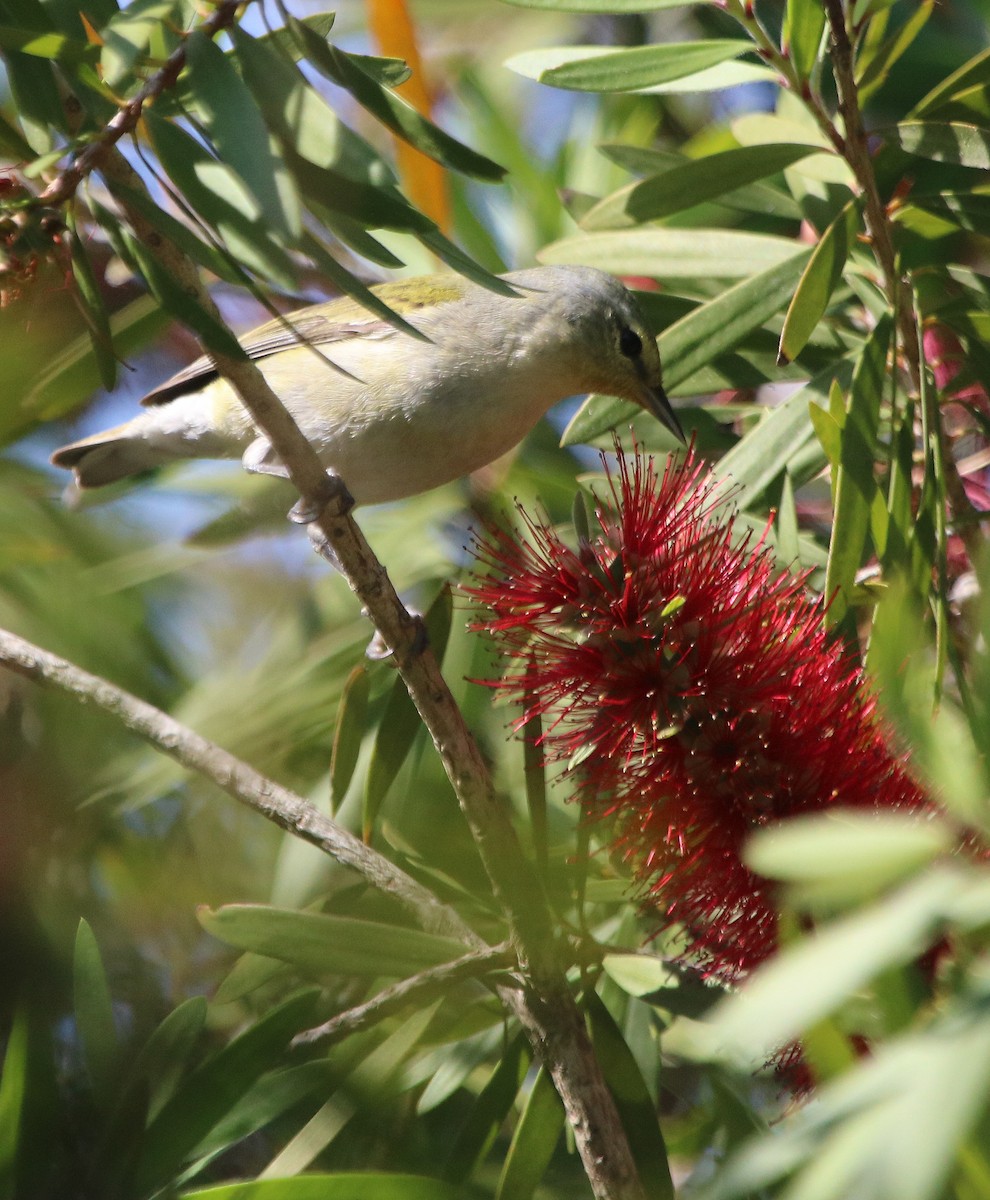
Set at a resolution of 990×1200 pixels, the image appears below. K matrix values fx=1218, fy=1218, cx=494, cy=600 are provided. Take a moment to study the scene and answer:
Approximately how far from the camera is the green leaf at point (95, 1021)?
1449mm

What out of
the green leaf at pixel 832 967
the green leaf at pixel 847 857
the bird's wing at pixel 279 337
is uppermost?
the green leaf at pixel 847 857

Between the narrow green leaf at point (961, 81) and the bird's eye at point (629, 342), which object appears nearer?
the narrow green leaf at point (961, 81)

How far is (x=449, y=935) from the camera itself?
1.69 m

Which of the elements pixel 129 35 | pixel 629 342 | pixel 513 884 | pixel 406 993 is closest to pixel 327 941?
pixel 406 993

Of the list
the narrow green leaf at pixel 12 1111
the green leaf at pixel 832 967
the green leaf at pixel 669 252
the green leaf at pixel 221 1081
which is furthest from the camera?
the green leaf at pixel 669 252

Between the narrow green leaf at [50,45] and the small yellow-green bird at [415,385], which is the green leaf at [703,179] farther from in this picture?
the narrow green leaf at [50,45]

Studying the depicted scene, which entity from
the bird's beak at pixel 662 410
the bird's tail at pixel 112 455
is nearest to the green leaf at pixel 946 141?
the bird's beak at pixel 662 410

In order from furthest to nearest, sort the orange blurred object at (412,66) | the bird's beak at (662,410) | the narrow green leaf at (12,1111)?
1. the orange blurred object at (412,66)
2. the bird's beak at (662,410)
3. the narrow green leaf at (12,1111)

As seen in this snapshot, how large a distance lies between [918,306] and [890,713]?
1594 mm

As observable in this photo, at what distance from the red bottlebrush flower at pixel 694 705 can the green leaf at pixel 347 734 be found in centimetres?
21

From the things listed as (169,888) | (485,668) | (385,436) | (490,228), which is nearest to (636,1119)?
(169,888)

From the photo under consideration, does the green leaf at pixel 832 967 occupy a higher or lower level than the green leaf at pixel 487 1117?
higher

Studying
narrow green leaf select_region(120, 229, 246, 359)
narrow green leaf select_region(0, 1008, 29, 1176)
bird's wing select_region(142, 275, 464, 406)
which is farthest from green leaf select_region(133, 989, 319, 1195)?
bird's wing select_region(142, 275, 464, 406)

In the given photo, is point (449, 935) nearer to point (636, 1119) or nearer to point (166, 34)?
point (636, 1119)
